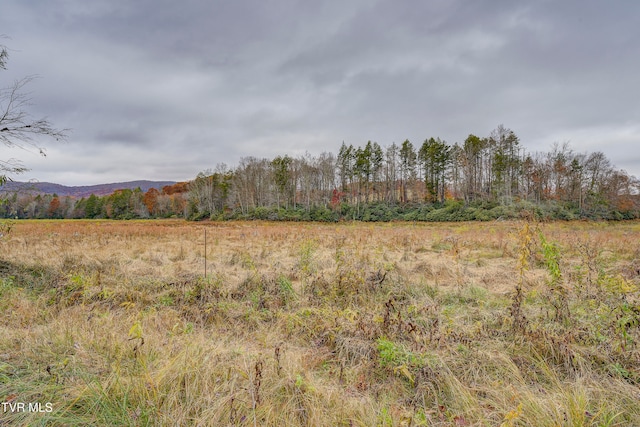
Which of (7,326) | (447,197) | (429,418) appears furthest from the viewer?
(447,197)

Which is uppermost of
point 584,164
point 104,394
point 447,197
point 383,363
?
point 584,164

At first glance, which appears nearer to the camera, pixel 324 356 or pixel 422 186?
pixel 324 356

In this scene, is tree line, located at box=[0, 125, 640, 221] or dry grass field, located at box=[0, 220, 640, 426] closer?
dry grass field, located at box=[0, 220, 640, 426]

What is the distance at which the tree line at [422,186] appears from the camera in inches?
1569

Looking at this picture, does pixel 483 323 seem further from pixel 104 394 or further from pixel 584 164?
pixel 584 164

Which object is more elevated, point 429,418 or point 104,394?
point 104,394

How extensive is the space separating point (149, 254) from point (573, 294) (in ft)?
36.1

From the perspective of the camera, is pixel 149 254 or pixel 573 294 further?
pixel 149 254

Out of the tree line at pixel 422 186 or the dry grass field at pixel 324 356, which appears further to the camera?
the tree line at pixel 422 186

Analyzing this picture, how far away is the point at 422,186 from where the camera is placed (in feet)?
158

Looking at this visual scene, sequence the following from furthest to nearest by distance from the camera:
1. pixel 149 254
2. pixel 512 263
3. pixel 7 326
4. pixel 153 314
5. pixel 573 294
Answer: pixel 149 254
pixel 512 263
pixel 573 294
pixel 153 314
pixel 7 326

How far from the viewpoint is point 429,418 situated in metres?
2.13

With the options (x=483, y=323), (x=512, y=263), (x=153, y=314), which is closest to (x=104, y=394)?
(x=153, y=314)

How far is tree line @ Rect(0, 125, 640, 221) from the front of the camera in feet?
131
